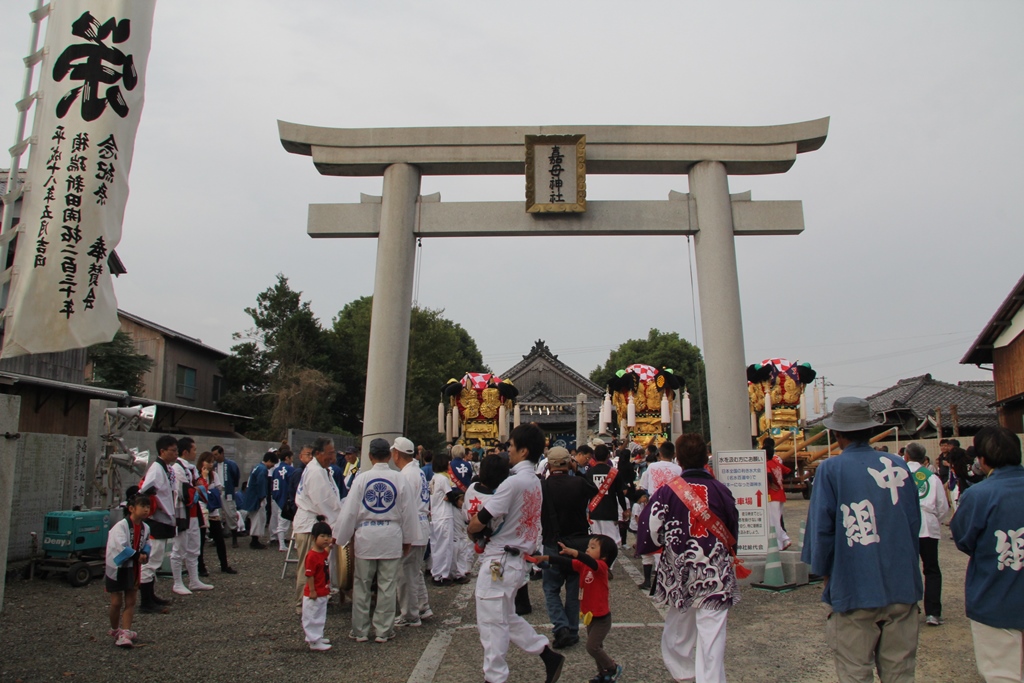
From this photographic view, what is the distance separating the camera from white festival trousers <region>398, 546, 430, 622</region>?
718 cm

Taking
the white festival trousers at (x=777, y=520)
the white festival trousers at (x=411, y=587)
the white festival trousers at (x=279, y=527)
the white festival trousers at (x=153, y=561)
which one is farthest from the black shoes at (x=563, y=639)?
the white festival trousers at (x=279, y=527)

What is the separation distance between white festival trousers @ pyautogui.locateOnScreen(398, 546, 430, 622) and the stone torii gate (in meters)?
4.11

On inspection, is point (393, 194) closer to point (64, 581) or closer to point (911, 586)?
point (64, 581)

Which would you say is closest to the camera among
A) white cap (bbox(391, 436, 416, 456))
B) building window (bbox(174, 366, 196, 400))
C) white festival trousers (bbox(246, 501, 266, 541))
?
white cap (bbox(391, 436, 416, 456))

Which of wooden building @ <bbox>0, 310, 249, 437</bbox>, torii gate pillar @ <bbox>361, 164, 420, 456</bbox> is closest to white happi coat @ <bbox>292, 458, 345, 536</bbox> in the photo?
wooden building @ <bbox>0, 310, 249, 437</bbox>

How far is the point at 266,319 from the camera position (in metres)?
34.2

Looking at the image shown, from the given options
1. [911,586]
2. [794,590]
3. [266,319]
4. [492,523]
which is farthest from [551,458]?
[266,319]

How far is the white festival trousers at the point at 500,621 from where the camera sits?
4863 millimetres

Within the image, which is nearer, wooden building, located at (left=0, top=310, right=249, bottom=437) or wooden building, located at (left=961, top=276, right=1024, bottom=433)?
wooden building, located at (left=0, top=310, right=249, bottom=437)

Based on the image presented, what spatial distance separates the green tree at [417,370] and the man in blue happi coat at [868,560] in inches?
1178

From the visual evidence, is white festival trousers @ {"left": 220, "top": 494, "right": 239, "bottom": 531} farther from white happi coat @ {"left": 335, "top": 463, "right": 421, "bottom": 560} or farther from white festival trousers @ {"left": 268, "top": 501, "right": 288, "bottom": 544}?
white happi coat @ {"left": 335, "top": 463, "right": 421, "bottom": 560}

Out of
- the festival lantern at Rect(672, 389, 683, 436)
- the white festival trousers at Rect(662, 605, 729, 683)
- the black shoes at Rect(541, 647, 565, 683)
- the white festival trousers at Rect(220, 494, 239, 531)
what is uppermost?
the festival lantern at Rect(672, 389, 683, 436)

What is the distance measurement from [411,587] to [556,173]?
6882 mm

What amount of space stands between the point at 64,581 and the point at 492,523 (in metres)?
7.34
